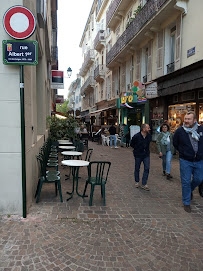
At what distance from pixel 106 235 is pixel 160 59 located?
429 inches

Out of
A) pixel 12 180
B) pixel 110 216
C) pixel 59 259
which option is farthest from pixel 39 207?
pixel 59 259

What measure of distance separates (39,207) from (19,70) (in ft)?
8.49

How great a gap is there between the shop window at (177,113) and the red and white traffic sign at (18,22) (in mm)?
8199

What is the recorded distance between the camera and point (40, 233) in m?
3.23

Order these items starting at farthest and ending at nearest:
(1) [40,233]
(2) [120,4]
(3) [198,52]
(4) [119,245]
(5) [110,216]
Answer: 1. (2) [120,4]
2. (3) [198,52]
3. (5) [110,216]
4. (1) [40,233]
5. (4) [119,245]

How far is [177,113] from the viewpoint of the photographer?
10.9 m

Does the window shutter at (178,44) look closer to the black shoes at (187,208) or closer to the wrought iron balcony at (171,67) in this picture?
the wrought iron balcony at (171,67)

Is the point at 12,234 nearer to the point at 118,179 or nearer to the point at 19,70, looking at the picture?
the point at 19,70

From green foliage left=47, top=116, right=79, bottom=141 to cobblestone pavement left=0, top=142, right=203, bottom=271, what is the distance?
6.22 metres

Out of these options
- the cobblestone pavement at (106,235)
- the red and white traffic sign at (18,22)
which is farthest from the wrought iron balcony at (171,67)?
the red and white traffic sign at (18,22)

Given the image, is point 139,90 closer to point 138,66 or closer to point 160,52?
point 138,66

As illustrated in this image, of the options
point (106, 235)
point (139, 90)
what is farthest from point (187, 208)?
point (139, 90)

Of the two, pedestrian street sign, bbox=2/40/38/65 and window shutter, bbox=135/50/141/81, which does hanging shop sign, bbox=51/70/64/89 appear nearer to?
window shutter, bbox=135/50/141/81

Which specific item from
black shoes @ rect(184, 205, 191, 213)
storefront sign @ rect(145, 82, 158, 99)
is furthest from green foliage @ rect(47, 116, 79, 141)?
black shoes @ rect(184, 205, 191, 213)
